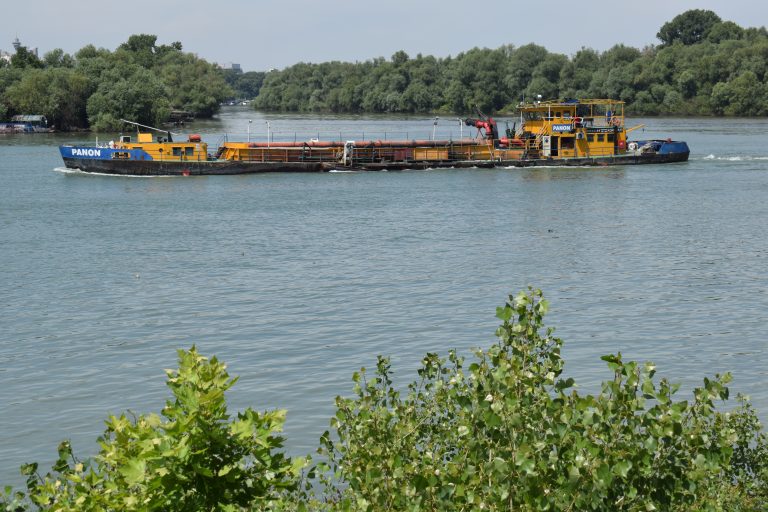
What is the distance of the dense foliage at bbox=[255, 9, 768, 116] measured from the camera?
153875 mm

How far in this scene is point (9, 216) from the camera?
5225 cm

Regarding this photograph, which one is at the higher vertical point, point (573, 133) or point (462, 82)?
point (462, 82)

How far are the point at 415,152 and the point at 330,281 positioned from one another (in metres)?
40.9

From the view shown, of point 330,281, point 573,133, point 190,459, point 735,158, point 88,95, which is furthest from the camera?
point 88,95

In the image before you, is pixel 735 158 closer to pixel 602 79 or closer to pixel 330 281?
pixel 330 281

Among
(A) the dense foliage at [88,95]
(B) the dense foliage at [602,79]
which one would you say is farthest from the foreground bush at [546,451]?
(B) the dense foliage at [602,79]

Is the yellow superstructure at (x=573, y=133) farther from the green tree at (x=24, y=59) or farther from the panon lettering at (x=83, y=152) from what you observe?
the green tree at (x=24, y=59)

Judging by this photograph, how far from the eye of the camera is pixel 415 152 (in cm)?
7538

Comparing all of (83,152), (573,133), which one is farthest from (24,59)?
(573,133)

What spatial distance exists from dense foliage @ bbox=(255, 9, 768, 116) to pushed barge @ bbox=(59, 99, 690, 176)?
7975cm

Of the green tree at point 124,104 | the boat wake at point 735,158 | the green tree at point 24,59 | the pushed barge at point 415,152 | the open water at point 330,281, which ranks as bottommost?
the open water at point 330,281

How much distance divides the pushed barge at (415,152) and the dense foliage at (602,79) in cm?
7975

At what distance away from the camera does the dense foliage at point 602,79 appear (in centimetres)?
15388

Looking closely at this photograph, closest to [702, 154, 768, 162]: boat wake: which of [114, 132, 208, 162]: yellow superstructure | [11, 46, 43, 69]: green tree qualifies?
[114, 132, 208, 162]: yellow superstructure
